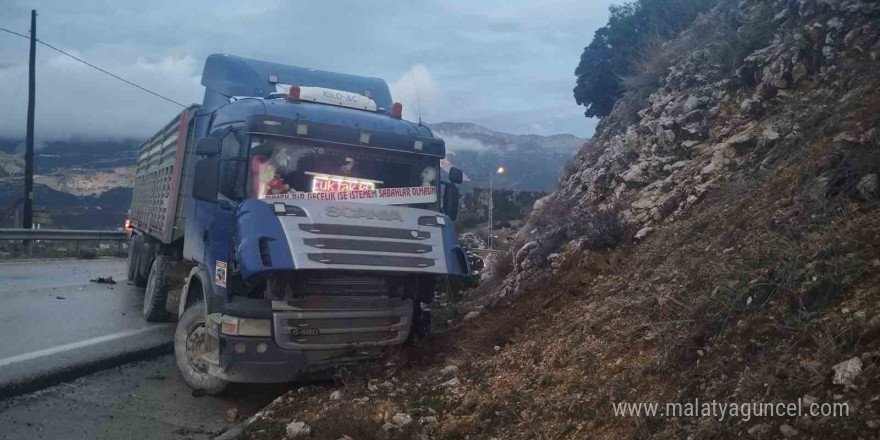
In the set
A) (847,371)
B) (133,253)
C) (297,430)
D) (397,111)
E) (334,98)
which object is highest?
(334,98)

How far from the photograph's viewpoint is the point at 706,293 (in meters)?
4.67

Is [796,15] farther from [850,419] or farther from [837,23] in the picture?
[850,419]

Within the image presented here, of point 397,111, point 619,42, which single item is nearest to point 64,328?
point 397,111

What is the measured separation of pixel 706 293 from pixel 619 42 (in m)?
13.8

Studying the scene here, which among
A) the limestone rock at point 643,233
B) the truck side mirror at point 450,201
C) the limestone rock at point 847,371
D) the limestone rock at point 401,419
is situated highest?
the truck side mirror at point 450,201

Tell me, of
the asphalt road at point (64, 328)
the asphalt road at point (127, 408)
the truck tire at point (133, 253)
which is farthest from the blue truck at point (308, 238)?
the truck tire at point (133, 253)

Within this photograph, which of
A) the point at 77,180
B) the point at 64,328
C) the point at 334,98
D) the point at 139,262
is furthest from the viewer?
the point at 77,180

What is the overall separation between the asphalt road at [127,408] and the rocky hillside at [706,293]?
58 centimetres

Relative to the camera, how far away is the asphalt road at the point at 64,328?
6.55 meters

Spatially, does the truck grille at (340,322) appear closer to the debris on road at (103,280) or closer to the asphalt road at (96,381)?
the asphalt road at (96,381)

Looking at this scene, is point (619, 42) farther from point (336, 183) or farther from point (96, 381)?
point (96, 381)

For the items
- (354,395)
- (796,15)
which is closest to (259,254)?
(354,395)

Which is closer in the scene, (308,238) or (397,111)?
(308,238)

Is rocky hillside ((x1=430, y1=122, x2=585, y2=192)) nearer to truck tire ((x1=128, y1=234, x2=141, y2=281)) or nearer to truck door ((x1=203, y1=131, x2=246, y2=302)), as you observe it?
truck tire ((x1=128, y1=234, x2=141, y2=281))
